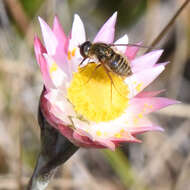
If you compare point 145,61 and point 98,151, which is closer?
point 145,61

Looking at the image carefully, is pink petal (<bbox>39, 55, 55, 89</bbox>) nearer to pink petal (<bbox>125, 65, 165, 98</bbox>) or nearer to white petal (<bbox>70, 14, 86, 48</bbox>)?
white petal (<bbox>70, 14, 86, 48</bbox>)

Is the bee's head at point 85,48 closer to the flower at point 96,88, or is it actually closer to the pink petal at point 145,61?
the flower at point 96,88

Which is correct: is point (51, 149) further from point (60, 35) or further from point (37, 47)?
point (60, 35)

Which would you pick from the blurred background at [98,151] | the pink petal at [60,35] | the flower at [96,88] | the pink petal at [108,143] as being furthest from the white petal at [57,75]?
the blurred background at [98,151]

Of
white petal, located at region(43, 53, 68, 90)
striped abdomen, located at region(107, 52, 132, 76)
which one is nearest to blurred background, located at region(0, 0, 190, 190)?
white petal, located at region(43, 53, 68, 90)

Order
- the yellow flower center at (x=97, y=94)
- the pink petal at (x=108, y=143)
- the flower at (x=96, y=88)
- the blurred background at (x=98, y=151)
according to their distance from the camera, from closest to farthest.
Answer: the pink petal at (x=108, y=143)
the flower at (x=96, y=88)
the yellow flower center at (x=97, y=94)
the blurred background at (x=98, y=151)

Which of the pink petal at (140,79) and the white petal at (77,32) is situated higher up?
the white petal at (77,32)

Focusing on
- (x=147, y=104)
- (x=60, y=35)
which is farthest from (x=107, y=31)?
(x=147, y=104)
